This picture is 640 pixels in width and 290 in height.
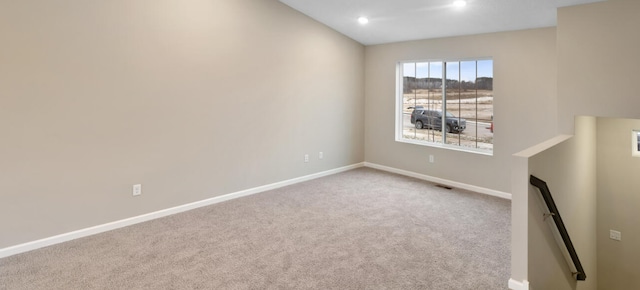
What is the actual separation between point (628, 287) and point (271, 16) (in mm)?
6062

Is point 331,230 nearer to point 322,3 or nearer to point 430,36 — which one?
point 322,3

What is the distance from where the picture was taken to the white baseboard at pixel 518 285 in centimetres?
254

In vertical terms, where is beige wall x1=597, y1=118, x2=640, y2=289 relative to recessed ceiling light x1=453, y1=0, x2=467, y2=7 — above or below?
below

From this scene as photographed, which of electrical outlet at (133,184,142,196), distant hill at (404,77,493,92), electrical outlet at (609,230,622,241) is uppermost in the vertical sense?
distant hill at (404,77,493,92)

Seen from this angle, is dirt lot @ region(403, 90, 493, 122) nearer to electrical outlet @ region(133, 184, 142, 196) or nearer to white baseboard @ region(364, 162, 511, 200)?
white baseboard @ region(364, 162, 511, 200)

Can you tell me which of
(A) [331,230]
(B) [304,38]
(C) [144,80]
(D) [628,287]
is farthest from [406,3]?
(D) [628,287]

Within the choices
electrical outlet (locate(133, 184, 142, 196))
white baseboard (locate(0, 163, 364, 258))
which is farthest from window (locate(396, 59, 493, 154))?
electrical outlet (locate(133, 184, 142, 196))

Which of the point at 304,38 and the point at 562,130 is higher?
the point at 304,38

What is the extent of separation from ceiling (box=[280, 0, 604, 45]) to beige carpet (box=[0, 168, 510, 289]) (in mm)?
2319

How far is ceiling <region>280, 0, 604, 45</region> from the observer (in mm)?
3955

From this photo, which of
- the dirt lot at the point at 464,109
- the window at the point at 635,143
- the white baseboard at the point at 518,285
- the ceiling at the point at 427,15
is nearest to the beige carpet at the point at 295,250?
the white baseboard at the point at 518,285

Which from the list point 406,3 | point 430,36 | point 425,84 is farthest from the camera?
point 425,84

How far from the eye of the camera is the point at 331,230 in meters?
3.71

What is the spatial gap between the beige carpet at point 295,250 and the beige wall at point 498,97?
26.9 inches
